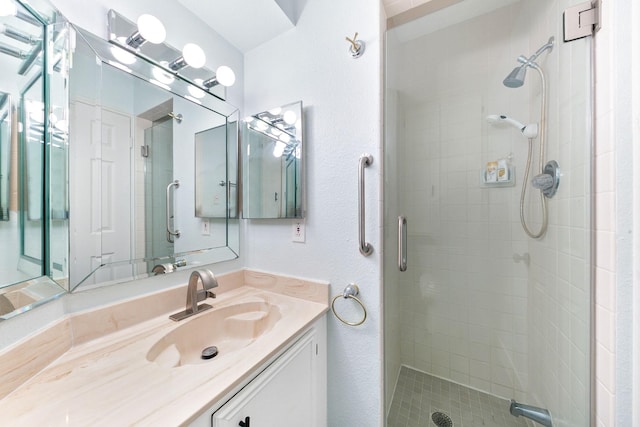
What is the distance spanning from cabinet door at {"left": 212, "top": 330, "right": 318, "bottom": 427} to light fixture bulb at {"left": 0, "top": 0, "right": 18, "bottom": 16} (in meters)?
1.12

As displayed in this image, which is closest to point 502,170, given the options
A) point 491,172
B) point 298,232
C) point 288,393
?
point 491,172

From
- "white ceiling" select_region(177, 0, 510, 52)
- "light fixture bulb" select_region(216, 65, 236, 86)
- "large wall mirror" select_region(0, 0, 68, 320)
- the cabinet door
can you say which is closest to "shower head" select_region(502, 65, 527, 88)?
"white ceiling" select_region(177, 0, 510, 52)

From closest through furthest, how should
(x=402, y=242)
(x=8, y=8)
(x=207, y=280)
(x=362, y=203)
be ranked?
(x=8, y=8) → (x=207, y=280) → (x=362, y=203) → (x=402, y=242)

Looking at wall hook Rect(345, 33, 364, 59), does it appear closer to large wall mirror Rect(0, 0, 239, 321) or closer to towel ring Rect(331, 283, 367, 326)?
large wall mirror Rect(0, 0, 239, 321)

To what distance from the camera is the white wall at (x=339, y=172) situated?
1.00 metres

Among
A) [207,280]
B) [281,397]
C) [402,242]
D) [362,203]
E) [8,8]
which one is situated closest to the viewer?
[8,8]

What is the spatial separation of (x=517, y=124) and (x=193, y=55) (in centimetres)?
154

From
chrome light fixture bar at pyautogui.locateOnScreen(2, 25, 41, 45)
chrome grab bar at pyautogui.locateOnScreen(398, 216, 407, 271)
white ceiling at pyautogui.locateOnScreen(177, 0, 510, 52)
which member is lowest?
chrome grab bar at pyautogui.locateOnScreen(398, 216, 407, 271)

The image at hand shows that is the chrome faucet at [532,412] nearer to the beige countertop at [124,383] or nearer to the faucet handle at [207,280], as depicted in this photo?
the beige countertop at [124,383]

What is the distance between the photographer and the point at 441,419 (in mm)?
1099

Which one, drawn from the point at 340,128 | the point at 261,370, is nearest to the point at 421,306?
the point at 261,370

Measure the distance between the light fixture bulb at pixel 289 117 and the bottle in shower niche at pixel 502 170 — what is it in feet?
3.44

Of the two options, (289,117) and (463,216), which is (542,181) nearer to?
(463,216)

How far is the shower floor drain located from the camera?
3.56ft
